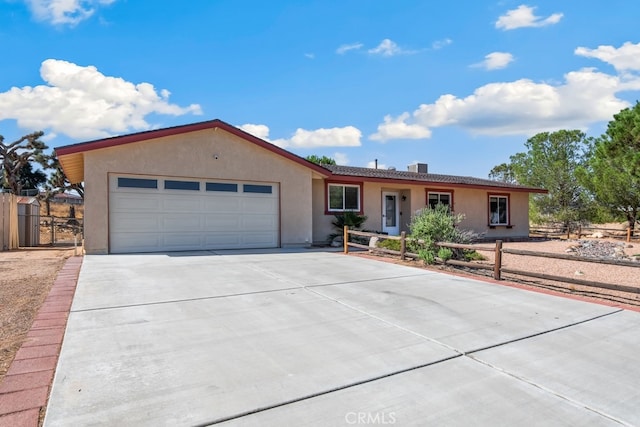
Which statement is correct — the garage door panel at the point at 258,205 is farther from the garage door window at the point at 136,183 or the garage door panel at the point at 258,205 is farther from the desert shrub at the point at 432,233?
the desert shrub at the point at 432,233

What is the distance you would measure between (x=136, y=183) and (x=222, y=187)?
2.65 metres

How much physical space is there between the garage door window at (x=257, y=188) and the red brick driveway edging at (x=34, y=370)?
8.20 metres

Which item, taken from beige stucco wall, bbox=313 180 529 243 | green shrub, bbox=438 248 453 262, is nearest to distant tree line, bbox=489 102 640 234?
beige stucco wall, bbox=313 180 529 243

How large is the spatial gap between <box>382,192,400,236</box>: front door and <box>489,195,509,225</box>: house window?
6065 mm

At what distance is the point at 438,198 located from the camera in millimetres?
19094

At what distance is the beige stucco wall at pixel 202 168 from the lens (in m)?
11.2

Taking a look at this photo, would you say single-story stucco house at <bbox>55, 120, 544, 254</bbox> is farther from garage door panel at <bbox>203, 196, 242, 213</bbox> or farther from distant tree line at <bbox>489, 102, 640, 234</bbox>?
distant tree line at <bbox>489, 102, 640, 234</bbox>

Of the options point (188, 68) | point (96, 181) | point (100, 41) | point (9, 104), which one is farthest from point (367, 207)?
point (9, 104)

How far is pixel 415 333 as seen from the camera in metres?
4.47

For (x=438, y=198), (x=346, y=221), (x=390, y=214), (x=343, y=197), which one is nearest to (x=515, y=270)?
(x=346, y=221)

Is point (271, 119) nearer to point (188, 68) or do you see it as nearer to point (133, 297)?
point (188, 68)

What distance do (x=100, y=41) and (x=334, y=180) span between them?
975cm

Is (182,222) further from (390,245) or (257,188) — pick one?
(390,245)

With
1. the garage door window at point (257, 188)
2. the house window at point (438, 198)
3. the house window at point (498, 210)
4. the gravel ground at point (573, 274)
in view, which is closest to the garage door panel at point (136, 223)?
the garage door window at point (257, 188)
